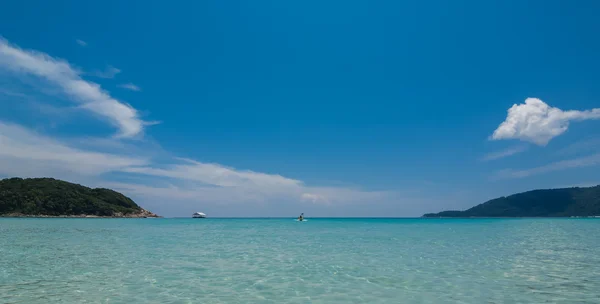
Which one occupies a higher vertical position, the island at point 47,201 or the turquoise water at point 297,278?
the island at point 47,201

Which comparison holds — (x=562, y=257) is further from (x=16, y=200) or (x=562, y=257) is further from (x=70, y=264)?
(x=16, y=200)

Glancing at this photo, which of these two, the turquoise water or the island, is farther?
the island

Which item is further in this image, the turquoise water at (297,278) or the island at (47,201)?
the island at (47,201)

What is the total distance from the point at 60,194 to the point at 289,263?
641 ft

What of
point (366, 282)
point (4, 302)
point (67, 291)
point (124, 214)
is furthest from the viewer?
point (124, 214)

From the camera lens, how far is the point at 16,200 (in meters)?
161

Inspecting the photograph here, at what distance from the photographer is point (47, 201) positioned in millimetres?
169500

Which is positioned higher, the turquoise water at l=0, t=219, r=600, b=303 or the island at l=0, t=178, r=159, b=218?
the island at l=0, t=178, r=159, b=218

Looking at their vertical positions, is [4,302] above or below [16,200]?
below

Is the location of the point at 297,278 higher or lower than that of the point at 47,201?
lower

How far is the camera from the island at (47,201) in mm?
159250

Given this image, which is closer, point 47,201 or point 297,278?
point 297,278

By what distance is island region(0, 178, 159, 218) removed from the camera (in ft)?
522

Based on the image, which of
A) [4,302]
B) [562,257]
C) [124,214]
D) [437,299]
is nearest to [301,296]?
[437,299]
